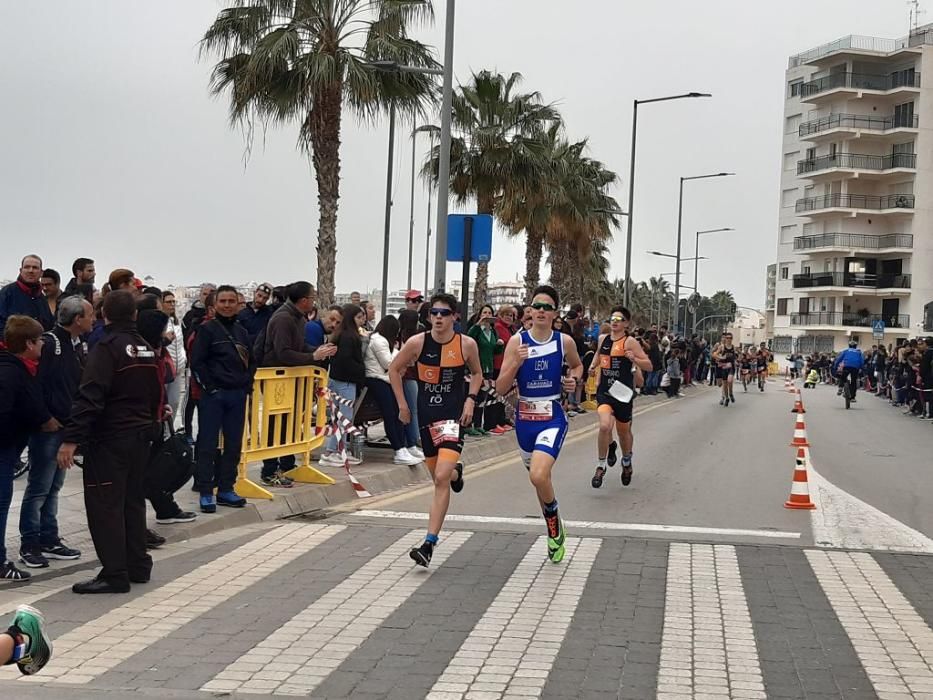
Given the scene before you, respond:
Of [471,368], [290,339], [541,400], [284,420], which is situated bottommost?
[284,420]

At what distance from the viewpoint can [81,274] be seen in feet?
40.2

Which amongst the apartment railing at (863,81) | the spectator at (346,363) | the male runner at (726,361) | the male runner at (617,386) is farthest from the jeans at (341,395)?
the apartment railing at (863,81)

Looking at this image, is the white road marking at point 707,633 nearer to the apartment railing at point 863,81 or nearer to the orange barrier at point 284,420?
the orange barrier at point 284,420

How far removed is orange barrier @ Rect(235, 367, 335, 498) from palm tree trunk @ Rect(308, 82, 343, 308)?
1211cm

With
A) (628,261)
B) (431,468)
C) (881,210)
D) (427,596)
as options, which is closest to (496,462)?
(431,468)

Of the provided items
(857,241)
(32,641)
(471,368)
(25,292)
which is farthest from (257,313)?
(857,241)

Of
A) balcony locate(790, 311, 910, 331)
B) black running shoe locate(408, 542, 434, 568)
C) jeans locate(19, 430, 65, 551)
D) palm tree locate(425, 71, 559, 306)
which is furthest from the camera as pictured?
balcony locate(790, 311, 910, 331)

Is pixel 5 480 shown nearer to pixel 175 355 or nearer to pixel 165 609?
pixel 165 609

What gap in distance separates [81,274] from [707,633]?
8517 millimetres

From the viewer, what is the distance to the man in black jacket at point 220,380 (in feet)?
31.0

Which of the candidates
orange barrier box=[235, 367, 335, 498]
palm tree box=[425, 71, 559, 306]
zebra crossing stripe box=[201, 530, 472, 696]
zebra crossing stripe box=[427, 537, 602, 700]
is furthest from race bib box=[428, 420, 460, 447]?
palm tree box=[425, 71, 559, 306]

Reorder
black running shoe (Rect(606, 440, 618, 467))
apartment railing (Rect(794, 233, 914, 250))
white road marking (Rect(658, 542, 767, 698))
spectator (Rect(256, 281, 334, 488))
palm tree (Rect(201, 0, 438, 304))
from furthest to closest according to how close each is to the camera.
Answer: apartment railing (Rect(794, 233, 914, 250)) < palm tree (Rect(201, 0, 438, 304)) < black running shoe (Rect(606, 440, 618, 467)) < spectator (Rect(256, 281, 334, 488)) < white road marking (Rect(658, 542, 767, 698))

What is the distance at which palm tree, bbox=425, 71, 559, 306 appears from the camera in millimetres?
31203

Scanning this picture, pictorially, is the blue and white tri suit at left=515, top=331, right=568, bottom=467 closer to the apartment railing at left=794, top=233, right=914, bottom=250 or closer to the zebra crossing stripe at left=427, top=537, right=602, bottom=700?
the zebra crossing stripe at left=427, top=537, right=602, bottom=700
